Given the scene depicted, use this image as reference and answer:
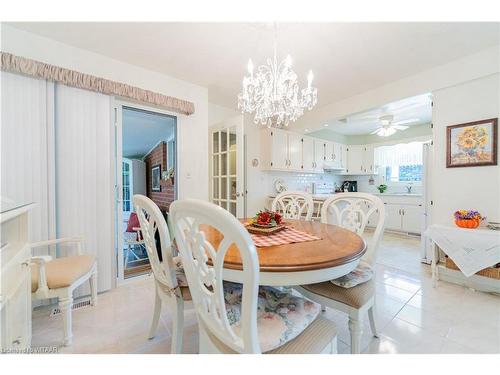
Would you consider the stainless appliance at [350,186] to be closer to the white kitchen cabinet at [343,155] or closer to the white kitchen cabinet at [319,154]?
the white kitchen cabinet at [343,155]

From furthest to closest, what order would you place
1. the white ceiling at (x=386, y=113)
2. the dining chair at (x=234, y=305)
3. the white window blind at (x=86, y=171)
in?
1. the white ceiling at (x=386, y=113)
2. the white window blind at (x=86, y=171)
3. the dining chair at (x=234, y=305)

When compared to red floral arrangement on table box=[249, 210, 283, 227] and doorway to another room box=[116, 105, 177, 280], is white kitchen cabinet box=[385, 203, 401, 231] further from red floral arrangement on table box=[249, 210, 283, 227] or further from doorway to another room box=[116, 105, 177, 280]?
doorway to another room box=[116, 105, 177, 280]

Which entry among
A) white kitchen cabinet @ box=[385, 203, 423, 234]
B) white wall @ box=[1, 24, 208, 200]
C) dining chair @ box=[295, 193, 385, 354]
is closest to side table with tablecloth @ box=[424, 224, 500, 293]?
dining chair @ box=[295, 193, 385, 354]

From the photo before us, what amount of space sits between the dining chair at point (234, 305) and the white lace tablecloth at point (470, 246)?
1.94m

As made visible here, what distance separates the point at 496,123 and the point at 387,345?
237cm

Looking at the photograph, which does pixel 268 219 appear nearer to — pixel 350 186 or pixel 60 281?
pixel 60 281

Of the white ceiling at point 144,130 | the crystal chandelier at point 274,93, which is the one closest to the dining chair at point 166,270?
the crystal chandelier at point 274,93

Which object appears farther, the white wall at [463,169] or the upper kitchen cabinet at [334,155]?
the upper kitchen cabinet at [334,155]

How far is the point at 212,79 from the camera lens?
8.93 feet

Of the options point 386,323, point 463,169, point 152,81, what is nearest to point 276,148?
point 152,81

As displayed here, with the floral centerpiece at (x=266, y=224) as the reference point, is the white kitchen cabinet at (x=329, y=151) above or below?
above

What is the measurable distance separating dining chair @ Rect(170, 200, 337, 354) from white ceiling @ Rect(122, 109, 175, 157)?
8.39ft

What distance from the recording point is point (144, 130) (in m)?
4.25

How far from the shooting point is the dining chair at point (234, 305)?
62cm
